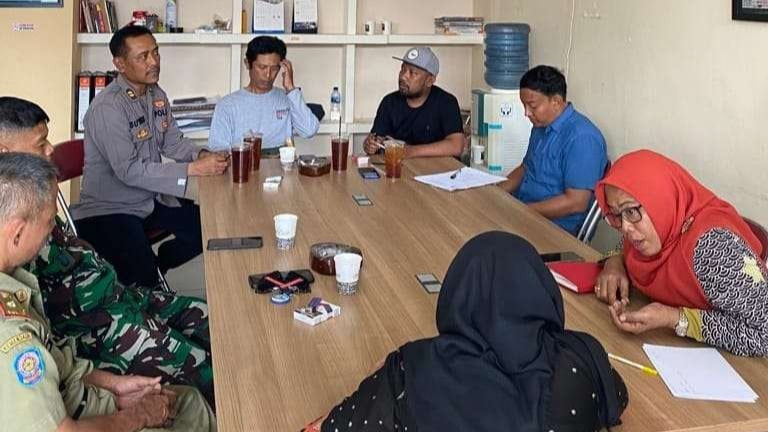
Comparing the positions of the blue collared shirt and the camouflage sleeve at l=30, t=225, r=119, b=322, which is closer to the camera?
the camouflage sleeve at l=30, t=225, r=119, b=322

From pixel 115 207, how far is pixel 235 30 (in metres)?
1.79

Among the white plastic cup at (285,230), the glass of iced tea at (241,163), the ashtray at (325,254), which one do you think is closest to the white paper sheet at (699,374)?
the ashtray at (325,254)

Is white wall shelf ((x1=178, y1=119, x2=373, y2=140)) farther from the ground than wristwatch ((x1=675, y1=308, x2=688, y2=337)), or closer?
farther from the ground

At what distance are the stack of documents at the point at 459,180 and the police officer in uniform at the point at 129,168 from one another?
85 centimetres

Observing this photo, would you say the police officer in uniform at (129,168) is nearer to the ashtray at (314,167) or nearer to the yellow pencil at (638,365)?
the ashtray at (314,167)

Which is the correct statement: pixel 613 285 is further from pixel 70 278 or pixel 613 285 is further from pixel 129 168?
pixel 129 168

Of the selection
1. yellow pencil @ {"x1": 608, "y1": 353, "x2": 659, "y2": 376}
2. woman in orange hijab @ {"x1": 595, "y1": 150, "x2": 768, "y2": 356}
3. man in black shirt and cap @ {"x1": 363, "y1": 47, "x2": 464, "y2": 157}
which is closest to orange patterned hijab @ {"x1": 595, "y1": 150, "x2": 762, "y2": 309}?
woman in orange hijab @ {"x1": 595, "y1": 150, "x2": 768, "y2": 356}

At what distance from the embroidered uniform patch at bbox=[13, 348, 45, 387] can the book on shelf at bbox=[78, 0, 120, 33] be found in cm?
348

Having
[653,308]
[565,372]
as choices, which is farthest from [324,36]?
[565,372]

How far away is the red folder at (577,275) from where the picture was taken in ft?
6.24

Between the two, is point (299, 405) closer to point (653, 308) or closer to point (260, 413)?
point (260, 413)

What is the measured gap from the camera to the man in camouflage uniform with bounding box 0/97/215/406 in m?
1.98

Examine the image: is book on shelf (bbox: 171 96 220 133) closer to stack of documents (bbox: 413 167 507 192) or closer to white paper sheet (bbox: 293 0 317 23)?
white paper sheet (bbox: 293 0 317 23)

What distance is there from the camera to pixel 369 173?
3164 mm
